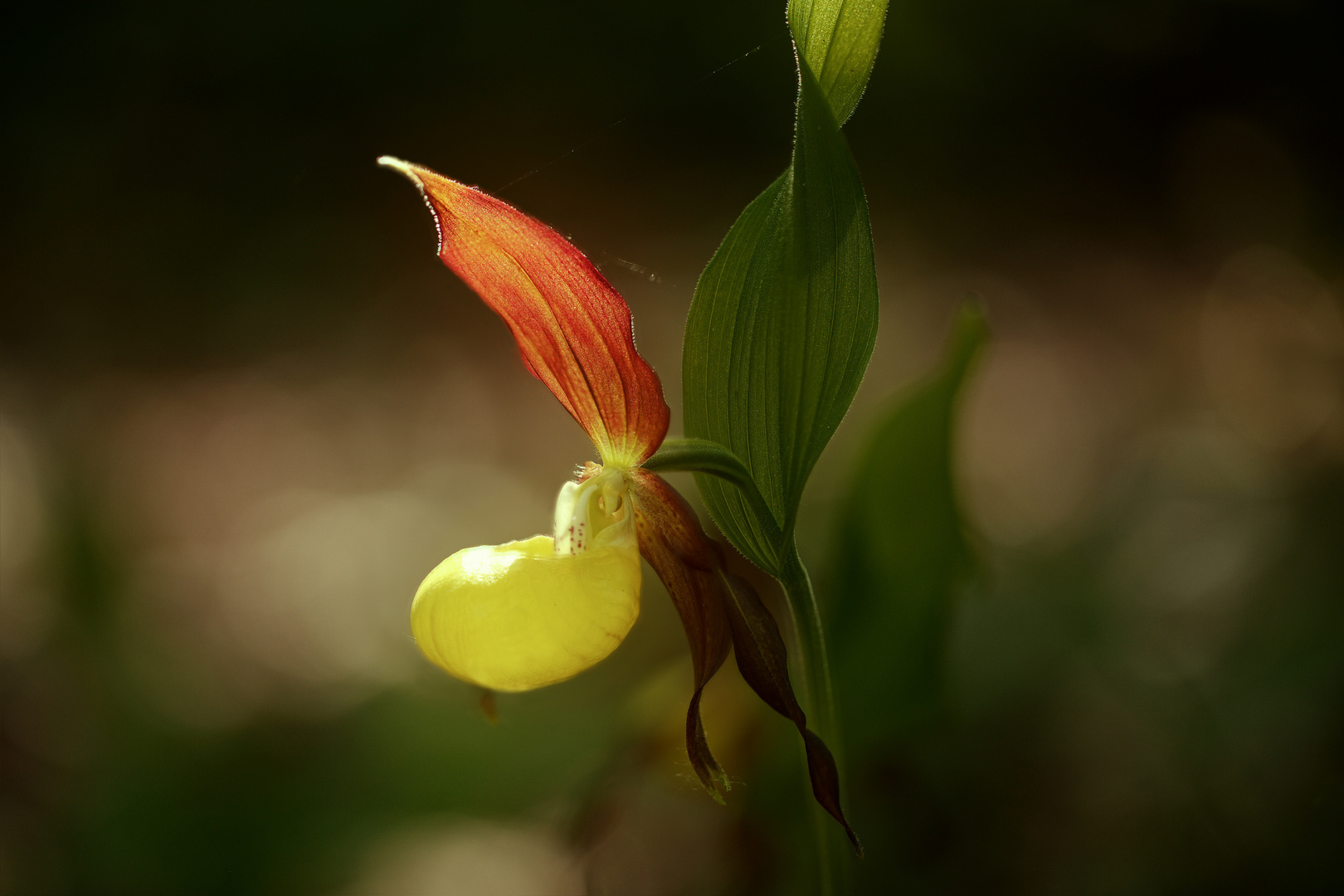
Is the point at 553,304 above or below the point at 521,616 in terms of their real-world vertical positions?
above

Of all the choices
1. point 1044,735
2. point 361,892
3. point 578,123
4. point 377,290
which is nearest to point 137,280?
point 377,290

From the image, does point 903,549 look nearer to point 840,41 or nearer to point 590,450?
point 840,41

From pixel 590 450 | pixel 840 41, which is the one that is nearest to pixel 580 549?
pixel 840 41

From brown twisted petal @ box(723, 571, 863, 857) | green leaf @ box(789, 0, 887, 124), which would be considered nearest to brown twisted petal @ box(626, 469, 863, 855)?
brown twisted petal @ box(723, 571, 863, 857)

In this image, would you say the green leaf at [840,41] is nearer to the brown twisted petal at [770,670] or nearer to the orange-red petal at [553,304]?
the orange-red petal at [553,304]

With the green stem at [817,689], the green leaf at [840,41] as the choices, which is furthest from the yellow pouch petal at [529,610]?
the green leaf at [840,41]

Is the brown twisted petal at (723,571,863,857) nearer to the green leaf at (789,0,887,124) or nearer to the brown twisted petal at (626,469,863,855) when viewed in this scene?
the brown twisted petal at (626,469,863,855)
